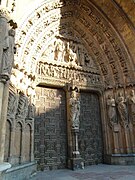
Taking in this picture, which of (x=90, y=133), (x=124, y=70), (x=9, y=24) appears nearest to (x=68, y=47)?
(x=124, y=70)

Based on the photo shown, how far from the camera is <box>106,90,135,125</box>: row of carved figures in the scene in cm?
662

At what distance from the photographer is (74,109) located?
6.27 meters

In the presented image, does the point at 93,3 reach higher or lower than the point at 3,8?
higher

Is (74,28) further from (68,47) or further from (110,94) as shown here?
(110,94)

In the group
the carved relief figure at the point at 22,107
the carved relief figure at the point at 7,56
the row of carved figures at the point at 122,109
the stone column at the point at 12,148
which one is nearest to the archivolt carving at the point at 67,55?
the row of carved figures at the point at 122,109

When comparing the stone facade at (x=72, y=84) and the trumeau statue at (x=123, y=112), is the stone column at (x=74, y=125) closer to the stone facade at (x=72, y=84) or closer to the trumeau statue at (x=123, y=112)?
the stone facade at (x=72, y=84)

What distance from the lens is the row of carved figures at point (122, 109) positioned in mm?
6625

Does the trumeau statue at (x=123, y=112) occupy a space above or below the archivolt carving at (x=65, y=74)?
below

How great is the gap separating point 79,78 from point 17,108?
3.11 meters

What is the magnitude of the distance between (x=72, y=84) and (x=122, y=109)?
2.13 meters

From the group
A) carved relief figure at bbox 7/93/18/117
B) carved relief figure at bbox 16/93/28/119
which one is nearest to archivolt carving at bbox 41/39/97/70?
carved relief figure at bbox 16/93/28/119

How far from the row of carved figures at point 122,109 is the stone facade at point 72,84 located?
0.04 meters

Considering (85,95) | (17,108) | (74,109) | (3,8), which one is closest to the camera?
(3,8)

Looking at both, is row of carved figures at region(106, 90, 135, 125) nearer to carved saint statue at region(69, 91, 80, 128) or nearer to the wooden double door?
the wooden double door
